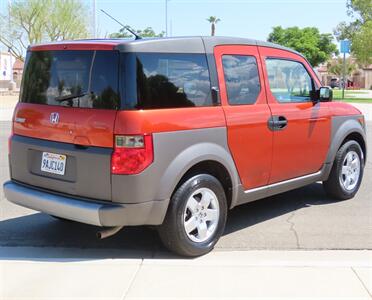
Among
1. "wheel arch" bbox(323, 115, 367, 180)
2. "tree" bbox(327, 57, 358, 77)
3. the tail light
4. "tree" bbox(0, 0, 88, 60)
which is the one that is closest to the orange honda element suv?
the tail light

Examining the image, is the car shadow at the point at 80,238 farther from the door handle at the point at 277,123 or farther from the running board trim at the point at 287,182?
the door handle at the point at 277,123

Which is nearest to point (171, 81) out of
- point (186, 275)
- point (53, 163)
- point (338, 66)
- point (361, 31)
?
point (53, 163)

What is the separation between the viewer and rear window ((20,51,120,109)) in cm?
442

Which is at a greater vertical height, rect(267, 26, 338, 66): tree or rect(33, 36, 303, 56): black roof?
rect(267, 26, 338, 66): tree

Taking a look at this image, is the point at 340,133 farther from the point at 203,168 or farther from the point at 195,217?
the point at 195,217

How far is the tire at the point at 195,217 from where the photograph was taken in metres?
4.56

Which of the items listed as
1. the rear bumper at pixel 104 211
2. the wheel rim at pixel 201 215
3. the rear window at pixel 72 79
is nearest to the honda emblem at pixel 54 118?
the rear window at pixel 72 79

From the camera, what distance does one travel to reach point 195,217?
15.6 ft

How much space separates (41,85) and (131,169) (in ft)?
4.38

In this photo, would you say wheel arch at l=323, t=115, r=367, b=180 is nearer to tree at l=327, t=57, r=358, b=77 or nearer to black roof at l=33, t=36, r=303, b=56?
→ black roof at l=33, t=36, r=303, b=56

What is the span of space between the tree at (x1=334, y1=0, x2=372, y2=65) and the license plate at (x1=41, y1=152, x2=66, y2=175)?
36.0m

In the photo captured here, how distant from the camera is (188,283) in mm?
4117

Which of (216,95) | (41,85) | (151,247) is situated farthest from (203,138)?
(41,85)

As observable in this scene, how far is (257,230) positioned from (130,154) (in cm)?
195
